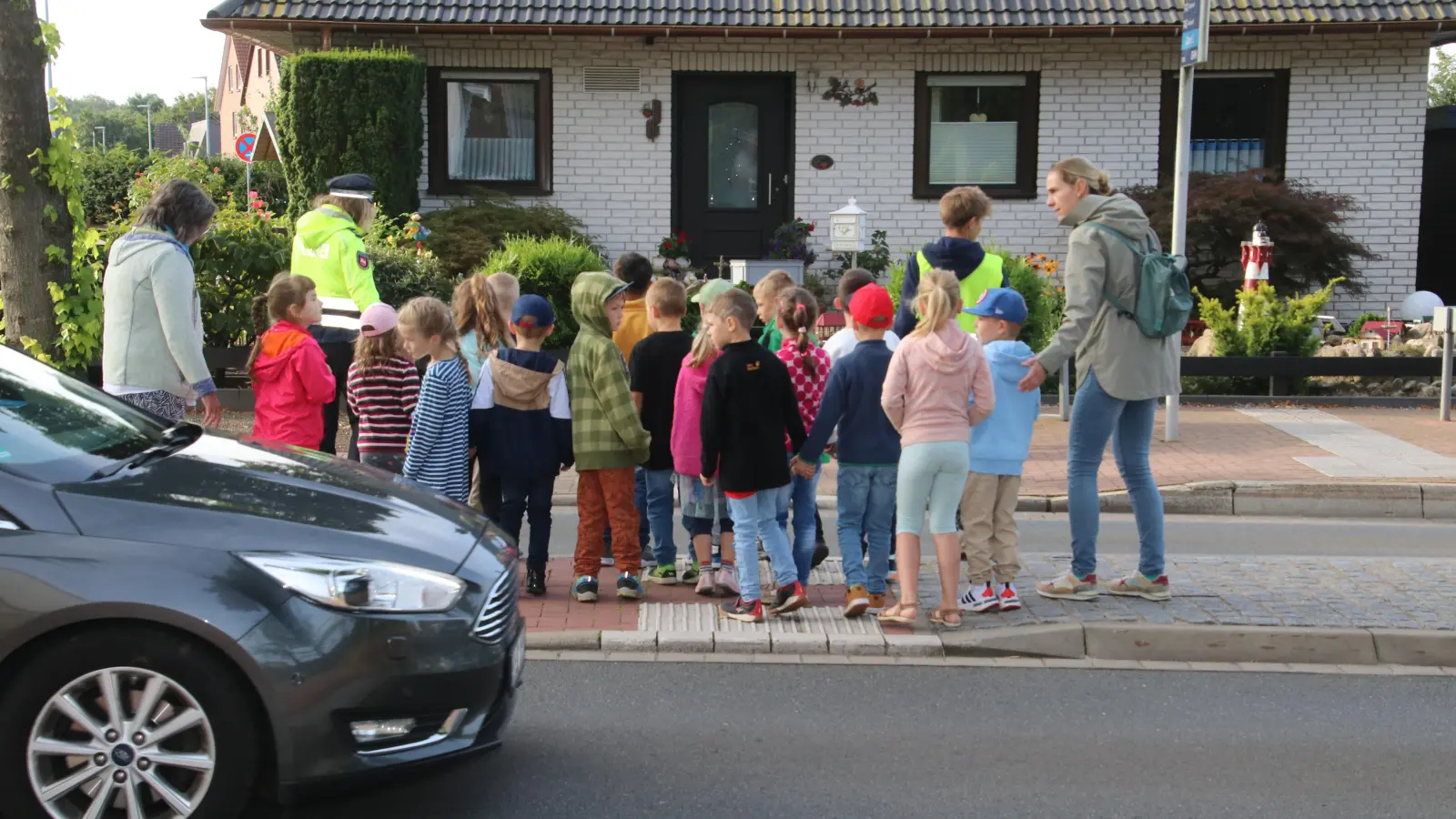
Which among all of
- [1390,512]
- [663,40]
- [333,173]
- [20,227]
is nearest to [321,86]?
[333,173]

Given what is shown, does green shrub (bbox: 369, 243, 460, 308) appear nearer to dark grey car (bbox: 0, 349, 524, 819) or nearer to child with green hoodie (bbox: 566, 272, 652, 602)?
child with green hoodie (bbox: 566, 272, 652, 602)

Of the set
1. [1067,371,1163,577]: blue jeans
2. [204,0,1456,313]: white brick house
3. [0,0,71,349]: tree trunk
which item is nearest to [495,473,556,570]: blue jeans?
[1067,371,1163,577]: blue jeans

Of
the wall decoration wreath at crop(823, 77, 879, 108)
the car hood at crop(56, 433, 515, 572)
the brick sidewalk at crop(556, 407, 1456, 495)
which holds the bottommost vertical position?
the brick sidewalk at crop(556, 407, 1456, 495)

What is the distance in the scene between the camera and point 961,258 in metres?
7.05

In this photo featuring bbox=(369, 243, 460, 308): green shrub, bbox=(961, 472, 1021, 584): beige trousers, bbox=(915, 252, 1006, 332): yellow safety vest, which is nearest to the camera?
bbox=(961, 472, 1021, 584): beige trousers

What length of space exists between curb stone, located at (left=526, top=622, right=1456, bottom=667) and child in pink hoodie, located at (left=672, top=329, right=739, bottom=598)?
71 centimetres

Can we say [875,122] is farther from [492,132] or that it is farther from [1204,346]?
[1204,346]

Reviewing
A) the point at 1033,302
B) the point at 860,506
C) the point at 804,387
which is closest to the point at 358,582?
the point at 860,506

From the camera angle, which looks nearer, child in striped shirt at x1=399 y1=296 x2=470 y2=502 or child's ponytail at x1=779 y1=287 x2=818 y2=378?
child in striped shirt at x1=399 y1=296 x2=470 y2=502

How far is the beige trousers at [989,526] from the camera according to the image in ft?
21.6

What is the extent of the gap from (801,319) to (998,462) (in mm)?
1120

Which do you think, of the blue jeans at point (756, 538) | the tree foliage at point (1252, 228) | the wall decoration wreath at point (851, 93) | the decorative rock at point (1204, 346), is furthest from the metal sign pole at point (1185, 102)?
the wall decoration wreath at point (851, 93)

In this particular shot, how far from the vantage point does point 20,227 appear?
942 centimetres

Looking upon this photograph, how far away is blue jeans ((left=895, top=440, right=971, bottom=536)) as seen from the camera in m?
6.15
